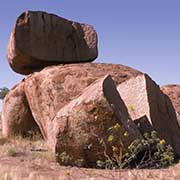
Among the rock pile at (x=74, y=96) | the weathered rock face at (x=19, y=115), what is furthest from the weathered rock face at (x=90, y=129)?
the weathered rock face at (x=19, y=115)

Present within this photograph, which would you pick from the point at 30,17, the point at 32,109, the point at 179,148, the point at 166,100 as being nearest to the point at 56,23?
the point at 30,17

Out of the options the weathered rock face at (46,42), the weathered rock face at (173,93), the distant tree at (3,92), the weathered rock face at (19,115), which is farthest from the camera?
the distant tree at (3,92)

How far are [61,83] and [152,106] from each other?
250 centimetres

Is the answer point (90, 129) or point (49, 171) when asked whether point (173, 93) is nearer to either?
point (90, 129)

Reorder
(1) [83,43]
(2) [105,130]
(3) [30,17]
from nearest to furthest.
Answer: (2) [105,130]
(3) [30,17]
(1) [83,43]

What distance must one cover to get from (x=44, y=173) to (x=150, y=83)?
11.2 ft

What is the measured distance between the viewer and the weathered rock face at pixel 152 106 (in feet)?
29.2

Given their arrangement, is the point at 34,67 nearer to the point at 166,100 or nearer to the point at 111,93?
the point at 166,100

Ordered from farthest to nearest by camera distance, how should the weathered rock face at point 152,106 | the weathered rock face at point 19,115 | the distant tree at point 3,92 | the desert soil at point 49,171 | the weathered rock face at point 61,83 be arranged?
the distant tree at point 3,92, the weathered rock face at point 19,115, the weathered rock face at point 61,83, the weathered rock face at point 152,106, the desert soil at point 49,171

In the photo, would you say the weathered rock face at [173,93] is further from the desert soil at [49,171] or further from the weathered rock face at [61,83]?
the desert soil at [49,171]

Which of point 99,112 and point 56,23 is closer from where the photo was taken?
point 99,112

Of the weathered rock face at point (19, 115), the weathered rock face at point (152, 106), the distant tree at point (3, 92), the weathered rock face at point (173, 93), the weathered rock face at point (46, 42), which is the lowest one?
the distant tree at point (3, 92)

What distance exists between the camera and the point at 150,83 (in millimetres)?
9211

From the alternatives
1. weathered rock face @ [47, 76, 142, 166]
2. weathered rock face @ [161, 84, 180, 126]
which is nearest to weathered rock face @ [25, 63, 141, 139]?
weathered rock face @ [161, 84, 180, 126]
